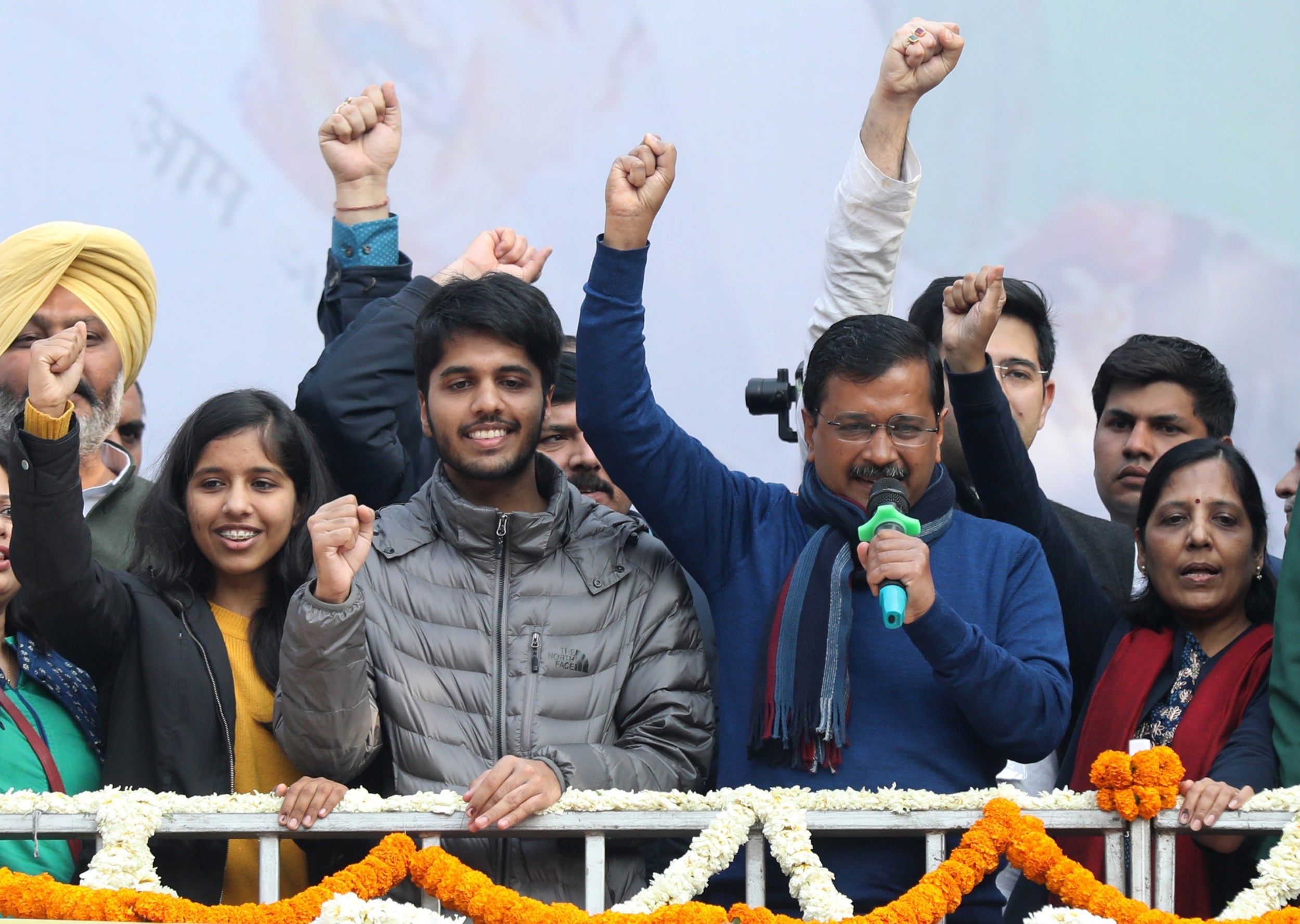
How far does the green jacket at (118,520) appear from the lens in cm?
331

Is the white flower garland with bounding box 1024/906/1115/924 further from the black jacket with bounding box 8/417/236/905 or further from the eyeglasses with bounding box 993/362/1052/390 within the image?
the eyeglasses with bounding box 993/362/1052/390

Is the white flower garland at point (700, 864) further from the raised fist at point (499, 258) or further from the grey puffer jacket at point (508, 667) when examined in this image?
the raised fist at point (499, 258)

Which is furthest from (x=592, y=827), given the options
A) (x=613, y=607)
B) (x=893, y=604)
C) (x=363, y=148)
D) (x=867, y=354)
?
(x=363, y=148)

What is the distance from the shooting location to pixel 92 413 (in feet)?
11.5

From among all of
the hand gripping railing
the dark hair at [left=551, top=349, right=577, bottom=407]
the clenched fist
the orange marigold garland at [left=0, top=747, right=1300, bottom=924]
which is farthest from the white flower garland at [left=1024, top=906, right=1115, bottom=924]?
the clenched fist

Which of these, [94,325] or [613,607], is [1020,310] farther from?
[94,325]

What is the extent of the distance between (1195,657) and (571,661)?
1.20 meters

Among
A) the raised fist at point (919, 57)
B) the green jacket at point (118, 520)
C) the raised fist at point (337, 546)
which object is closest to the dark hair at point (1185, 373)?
the raised fist at point (919, 57)

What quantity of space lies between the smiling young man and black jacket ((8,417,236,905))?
855mm

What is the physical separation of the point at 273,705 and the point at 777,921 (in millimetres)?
1066

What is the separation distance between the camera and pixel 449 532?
2939mm

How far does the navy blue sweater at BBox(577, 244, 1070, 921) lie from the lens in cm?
265

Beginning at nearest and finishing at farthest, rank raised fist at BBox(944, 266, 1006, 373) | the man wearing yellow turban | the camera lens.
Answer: raised fist at BBox(944, 266, 1006, 373) < the camera lens < the man wearing yellow turban

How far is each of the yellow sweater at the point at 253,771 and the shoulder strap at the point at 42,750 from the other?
0.92 ft
